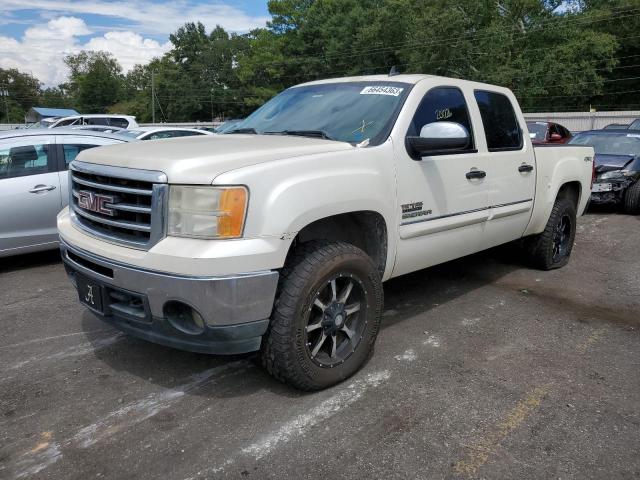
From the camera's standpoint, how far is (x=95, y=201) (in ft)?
10.4

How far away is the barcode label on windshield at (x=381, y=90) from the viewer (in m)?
3.89

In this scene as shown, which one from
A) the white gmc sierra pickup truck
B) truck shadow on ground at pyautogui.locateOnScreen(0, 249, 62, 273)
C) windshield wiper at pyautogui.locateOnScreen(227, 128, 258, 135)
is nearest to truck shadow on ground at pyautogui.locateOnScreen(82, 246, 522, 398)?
the white gmc sierra pickup truck

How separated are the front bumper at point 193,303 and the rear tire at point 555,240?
3.83 m

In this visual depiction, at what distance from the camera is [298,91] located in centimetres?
454

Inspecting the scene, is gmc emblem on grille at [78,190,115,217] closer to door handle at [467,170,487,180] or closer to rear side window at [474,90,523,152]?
door handle at [467,170,487,180]

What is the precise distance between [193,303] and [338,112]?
1892mm

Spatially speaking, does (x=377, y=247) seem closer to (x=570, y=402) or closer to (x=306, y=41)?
(x=570, y=402)

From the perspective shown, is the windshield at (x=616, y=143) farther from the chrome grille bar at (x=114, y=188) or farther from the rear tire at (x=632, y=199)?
the chrome grille bar at (x=114, y=188)

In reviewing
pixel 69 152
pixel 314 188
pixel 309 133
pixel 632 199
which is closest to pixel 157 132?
pixel 69 152

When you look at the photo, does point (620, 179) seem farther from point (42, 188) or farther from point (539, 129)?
point (42, 188)

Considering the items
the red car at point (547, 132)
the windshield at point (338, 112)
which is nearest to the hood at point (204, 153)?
the windshield at point (338, 112)

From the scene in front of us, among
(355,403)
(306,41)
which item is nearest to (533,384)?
(355,403)

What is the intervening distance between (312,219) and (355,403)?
1.07 meters

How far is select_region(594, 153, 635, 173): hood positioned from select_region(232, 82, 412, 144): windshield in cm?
768
